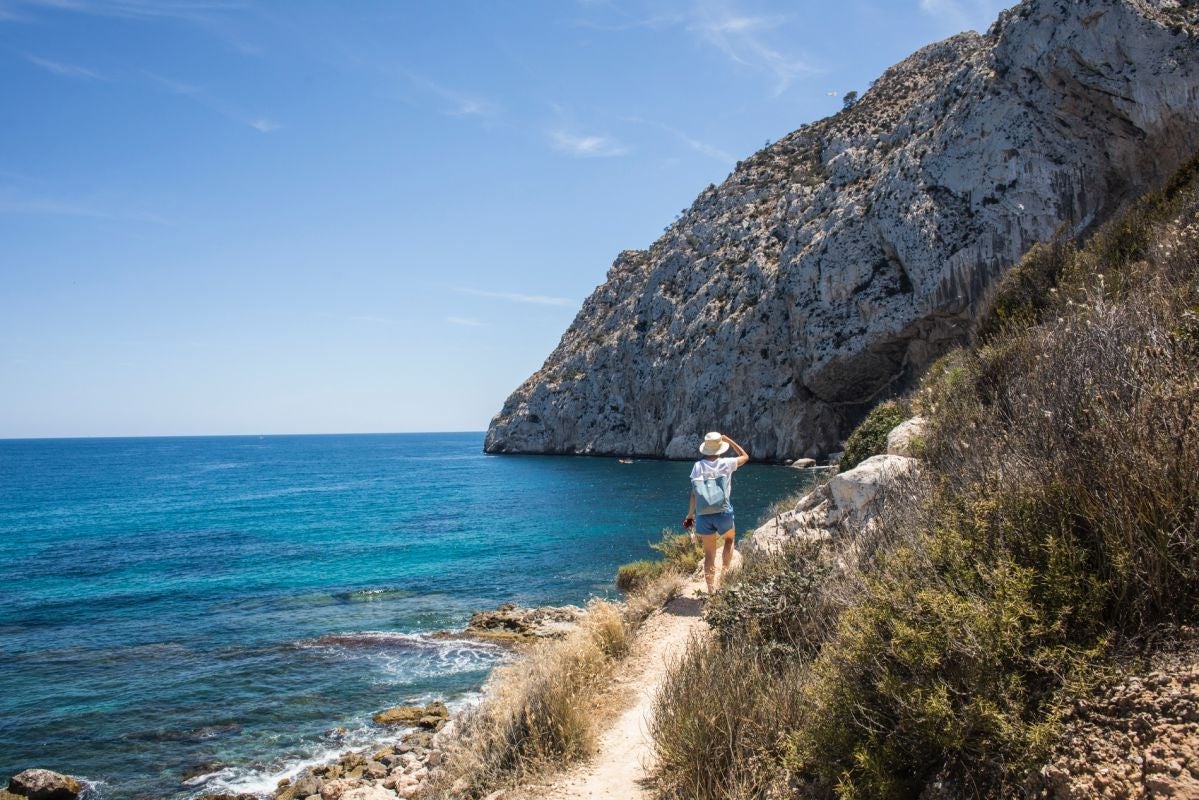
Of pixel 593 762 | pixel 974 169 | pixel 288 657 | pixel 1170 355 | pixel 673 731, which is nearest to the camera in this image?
pixel 1170 355

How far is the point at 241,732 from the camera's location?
10914 millimetres

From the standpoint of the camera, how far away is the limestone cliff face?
29.5 metres

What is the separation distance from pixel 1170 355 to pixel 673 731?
357 cm

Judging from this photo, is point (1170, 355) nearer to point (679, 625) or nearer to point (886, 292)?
point (679, 625)

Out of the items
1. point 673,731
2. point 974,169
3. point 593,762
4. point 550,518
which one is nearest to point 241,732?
point 593,762

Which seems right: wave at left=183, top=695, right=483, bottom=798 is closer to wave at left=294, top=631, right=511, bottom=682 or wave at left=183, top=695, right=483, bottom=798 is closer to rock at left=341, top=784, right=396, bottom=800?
rock at left=341, top=784, right=396, bottom=800

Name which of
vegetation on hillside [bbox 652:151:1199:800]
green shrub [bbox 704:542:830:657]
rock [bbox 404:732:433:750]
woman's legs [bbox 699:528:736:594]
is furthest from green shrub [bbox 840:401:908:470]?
rock [bbox 404:732:433:750]

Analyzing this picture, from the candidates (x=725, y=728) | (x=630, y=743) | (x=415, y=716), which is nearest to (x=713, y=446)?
(x=630, y=743)

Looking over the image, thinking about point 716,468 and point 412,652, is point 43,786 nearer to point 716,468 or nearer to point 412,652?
point 412,652

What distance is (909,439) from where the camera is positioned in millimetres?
7793

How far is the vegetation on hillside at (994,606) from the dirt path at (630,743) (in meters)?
0.39

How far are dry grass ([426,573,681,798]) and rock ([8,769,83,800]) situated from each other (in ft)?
22.3

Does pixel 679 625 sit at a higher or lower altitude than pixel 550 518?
higher

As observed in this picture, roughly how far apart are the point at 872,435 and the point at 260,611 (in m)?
16.6
